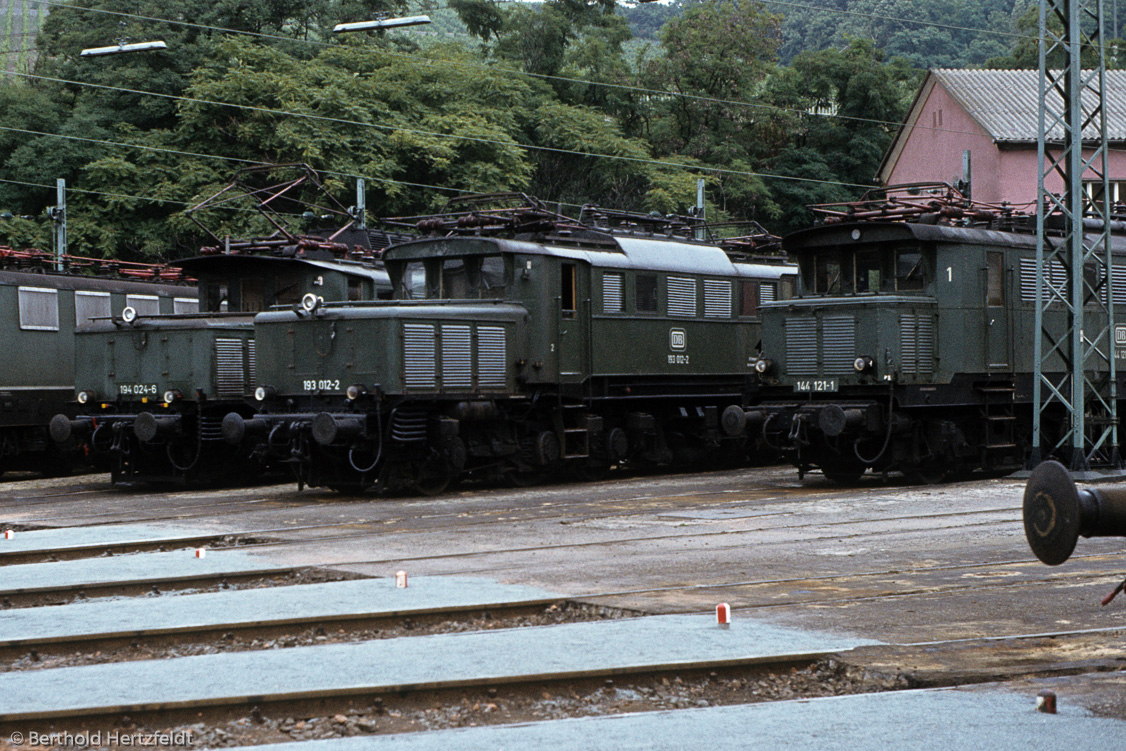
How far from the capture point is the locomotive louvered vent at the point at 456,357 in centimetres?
1738

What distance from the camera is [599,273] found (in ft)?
64.2

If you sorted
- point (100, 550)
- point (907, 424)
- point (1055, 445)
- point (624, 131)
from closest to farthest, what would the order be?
1. point (100, 550)
2. point (907, 424)
3. point (1055, 445)
4. point (624, 131)

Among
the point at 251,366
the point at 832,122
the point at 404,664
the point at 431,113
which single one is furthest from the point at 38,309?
the point at 832,122

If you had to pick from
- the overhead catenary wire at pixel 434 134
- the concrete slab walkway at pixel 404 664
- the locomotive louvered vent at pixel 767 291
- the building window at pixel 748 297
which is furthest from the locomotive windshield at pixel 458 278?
the overhead catenary wire at pixel 434 134

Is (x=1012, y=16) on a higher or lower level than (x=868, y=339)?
higher

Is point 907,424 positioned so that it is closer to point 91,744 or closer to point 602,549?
point 602,549

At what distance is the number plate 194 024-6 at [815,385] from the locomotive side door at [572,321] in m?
3.12

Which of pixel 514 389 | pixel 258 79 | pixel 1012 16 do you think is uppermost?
pixel 1012 16

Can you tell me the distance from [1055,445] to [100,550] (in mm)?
13298

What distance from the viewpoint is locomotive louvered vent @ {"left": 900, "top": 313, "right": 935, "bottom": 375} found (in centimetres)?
1739

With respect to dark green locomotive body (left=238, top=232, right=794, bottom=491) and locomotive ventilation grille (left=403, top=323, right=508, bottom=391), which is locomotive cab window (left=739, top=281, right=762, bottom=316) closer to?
dark green locomotive body (left=238, top=232, right=794, bottom=491)

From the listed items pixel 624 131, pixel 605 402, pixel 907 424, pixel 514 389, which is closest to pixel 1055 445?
pixel 907 424

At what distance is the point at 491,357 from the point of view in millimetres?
18016

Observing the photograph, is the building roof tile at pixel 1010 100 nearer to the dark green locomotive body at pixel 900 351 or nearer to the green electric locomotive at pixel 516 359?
the green electric locomotive at pixel 516 359
